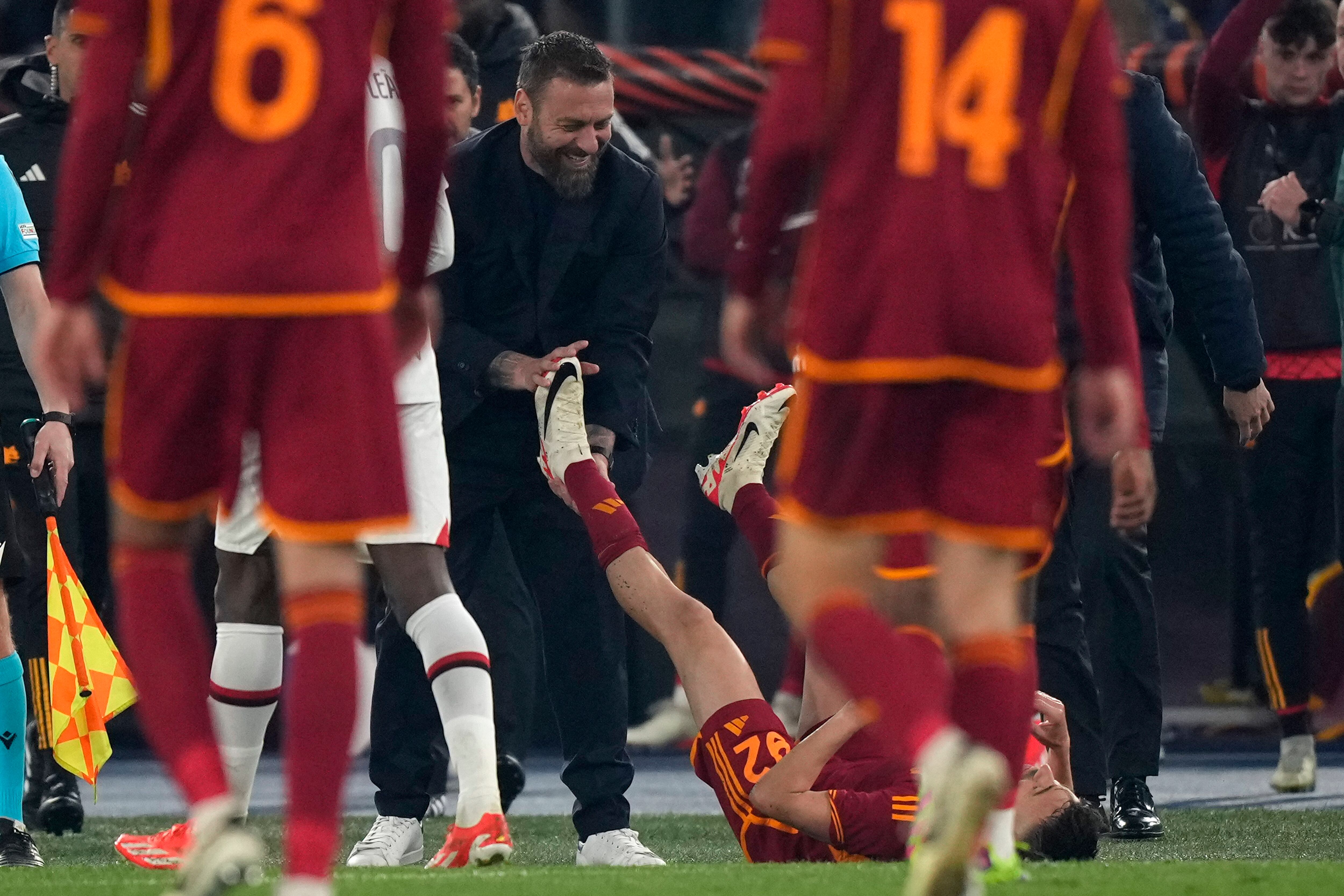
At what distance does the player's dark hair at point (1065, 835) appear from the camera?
450 centimetres

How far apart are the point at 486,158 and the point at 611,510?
99 centimetres

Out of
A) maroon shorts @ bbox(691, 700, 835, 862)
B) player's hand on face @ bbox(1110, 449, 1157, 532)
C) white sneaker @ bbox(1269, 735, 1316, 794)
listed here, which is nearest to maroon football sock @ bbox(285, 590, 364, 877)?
player's hand on face @ bbox(1110, 449, 1157, 532)

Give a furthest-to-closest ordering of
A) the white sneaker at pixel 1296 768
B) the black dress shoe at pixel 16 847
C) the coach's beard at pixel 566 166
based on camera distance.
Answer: the white sneaker at pixel 1296 768 → the coach's beard at pixel 566 166 → the black dress shoe at pixel 16 847

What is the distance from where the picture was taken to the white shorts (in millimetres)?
4176

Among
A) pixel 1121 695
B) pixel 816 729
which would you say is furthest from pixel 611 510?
pixel 1121 695

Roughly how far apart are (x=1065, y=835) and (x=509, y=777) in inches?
78.4

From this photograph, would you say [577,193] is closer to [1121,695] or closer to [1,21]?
[1121,695]

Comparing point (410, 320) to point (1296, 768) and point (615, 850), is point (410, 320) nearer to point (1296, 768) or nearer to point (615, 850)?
point (615, 850)

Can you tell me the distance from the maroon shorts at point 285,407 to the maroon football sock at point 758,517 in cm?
252

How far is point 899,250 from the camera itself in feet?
9.41

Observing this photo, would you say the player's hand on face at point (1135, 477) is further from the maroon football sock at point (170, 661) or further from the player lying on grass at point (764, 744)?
the maroon football sock at point (170, 661)

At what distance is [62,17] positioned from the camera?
557 centimetres

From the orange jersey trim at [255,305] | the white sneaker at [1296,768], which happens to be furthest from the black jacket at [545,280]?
the white sneaker at [1296,768]

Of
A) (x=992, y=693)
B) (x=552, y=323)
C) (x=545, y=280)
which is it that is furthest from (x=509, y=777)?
(x=992, y=693)
